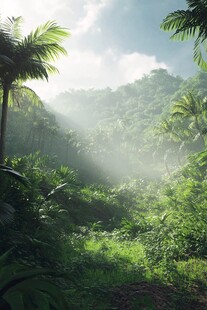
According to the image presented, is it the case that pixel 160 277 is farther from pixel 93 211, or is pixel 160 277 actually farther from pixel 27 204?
pixel 93 211

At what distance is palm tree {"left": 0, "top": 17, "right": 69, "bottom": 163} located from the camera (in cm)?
1067

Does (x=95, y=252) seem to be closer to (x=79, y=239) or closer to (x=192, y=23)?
(x=79, y=239)

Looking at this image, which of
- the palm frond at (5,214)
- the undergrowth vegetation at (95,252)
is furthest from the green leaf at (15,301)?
the palm frond at (5,214)

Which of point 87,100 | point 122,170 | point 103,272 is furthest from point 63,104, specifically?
point 103,272

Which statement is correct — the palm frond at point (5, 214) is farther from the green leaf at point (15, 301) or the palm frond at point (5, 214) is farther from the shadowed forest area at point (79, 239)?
the green leaf at point (15, 301)

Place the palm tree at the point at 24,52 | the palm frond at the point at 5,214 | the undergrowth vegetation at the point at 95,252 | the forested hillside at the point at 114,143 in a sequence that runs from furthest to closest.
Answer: the forested hillside at the point at 114,143, the palm tree at the point at 24,52, the palm frond at the point at 5,214, the undergrowth vegetation at the point at 95,252

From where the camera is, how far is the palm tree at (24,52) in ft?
35.0

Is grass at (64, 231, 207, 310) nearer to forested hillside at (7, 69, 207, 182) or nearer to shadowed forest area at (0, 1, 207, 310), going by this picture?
shadowed forest area at (0, 1, 207, 310)

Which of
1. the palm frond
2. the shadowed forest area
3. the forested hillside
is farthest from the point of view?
Result: the forested hillside

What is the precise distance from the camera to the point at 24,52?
424 inches

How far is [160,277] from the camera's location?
21.9 feet

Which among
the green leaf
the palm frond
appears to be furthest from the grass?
the green leaf

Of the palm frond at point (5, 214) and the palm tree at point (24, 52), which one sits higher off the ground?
the palm tree at point (24, 52)

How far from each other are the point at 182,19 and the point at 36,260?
A: 25.7 feet
